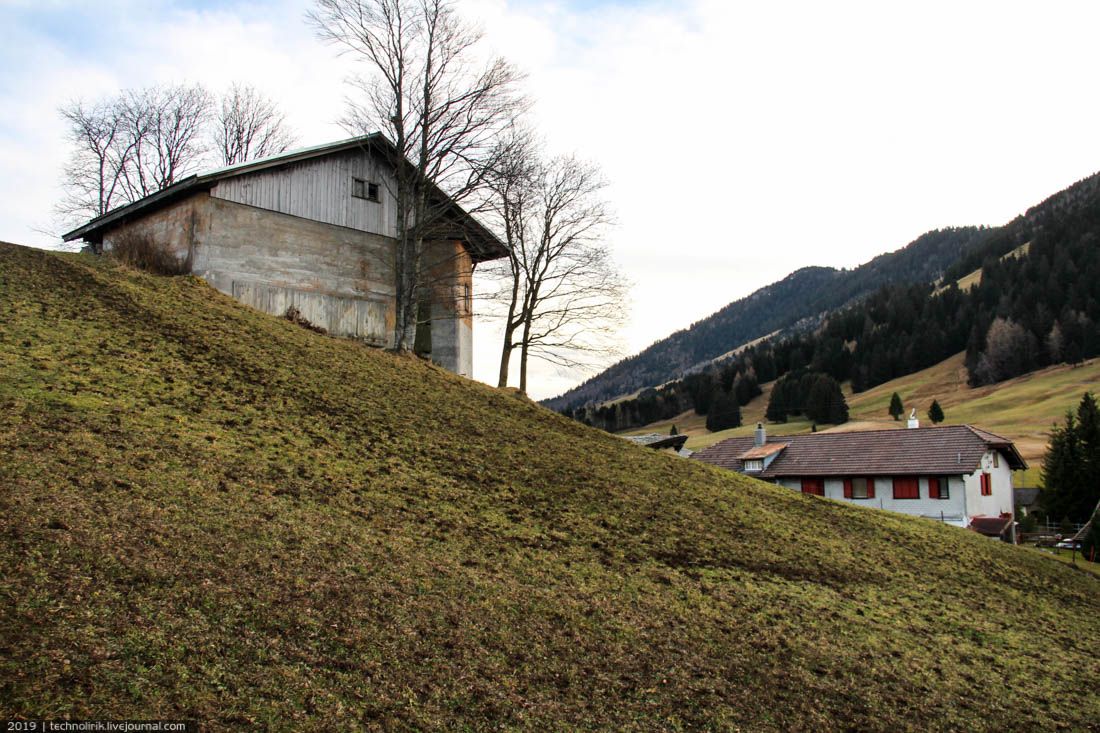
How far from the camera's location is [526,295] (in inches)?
1359

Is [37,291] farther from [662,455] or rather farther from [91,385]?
[662,455]

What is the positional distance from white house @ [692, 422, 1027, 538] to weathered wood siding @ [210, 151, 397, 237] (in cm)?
3552

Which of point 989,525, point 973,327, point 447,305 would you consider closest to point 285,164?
point 447,305

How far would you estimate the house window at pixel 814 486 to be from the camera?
5056cm

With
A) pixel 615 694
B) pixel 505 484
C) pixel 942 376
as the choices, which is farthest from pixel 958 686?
pixel 942 376

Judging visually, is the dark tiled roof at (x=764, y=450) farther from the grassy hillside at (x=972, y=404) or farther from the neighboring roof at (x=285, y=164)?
the grassy hillside at (x=972, y=404)

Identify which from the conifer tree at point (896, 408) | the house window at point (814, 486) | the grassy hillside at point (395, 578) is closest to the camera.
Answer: the grassy hillside at point (395, 578)

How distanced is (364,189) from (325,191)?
185 centimetres

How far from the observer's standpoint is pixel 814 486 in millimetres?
51031

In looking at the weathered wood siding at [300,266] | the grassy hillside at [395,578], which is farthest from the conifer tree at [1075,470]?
the weathered wood siding at [300,266]

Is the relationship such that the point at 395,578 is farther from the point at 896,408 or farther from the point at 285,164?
the point at 896,408

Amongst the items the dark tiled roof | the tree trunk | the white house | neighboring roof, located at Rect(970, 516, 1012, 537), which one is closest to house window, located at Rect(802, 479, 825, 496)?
the white house

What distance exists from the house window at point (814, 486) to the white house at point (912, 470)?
0.07 m

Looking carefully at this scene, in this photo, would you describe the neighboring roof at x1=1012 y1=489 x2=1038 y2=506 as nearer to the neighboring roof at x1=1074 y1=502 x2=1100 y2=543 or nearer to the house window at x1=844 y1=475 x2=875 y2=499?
the house window at x1=844 y1=475 x2=875 y2=499
